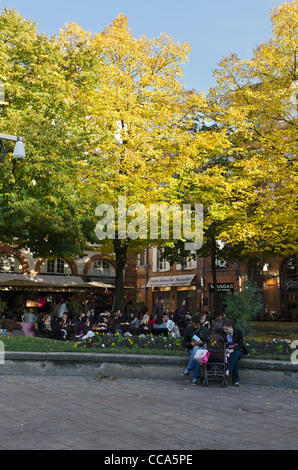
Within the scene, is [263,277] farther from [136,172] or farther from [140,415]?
[140,415]

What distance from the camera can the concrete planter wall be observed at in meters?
11.8

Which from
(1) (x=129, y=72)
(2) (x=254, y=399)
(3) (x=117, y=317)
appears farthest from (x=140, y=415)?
(1) (x=129, y=72)

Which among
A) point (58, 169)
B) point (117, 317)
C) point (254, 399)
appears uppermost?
point (58, 169)

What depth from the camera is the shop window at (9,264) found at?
3334cm

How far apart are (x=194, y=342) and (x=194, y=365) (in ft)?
1.78

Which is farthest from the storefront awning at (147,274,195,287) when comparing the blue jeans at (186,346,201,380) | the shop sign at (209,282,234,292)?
the blue jeans at (186,346,201,380)

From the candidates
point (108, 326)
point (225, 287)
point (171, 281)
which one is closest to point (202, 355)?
point (108, 326)

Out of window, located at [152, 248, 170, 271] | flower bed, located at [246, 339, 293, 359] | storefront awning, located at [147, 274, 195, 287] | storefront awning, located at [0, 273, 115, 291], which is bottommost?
flower bed, located at [246, 339, 293, 359]

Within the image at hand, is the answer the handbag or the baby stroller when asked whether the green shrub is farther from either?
the handbag

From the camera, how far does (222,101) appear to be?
2408cm

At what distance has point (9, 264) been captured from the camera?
1323 inches

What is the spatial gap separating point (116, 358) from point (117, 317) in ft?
21.5

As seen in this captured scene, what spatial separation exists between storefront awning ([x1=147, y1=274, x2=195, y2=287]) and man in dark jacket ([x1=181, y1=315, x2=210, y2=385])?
33101 mm

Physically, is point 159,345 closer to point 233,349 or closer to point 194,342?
point 194,342
